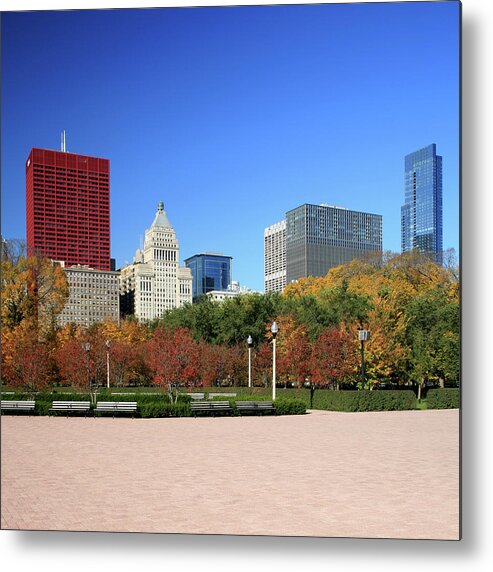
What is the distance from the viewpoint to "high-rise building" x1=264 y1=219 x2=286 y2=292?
116 feet

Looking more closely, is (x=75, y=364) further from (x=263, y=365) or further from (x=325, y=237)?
(x=325, y=237)

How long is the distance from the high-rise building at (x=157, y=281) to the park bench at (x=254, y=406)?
14.3 metres

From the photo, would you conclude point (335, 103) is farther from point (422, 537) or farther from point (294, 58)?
point (422, 537)

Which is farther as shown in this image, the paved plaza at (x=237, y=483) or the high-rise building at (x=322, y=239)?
the high-rise building at (x=322, y=239)

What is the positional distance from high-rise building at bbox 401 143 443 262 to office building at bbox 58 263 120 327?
2564 cm

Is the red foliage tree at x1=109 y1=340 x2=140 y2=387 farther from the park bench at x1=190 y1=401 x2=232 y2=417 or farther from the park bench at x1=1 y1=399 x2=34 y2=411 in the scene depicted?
the park bench at x1=190 y1=401 x2=232 y2=417

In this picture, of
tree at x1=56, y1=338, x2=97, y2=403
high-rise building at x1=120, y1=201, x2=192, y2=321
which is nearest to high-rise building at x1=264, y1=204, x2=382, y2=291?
high-rise building at x1=120, y1=201, x2=192, y2=321

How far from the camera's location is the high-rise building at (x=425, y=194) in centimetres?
1055

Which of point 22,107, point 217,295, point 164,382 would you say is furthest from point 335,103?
point 217,295

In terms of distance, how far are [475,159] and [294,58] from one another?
3296mm

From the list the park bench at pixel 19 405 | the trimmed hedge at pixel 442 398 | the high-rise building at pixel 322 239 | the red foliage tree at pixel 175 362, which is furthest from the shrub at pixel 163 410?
the high-rise building at pixel 322 239

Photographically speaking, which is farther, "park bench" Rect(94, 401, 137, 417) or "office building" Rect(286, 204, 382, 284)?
"office building" Rect(286, 204, 382, 284)

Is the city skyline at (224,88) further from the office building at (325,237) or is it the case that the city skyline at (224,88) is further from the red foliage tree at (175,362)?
the office building at (325,237)

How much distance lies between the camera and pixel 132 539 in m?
→ 6.68
